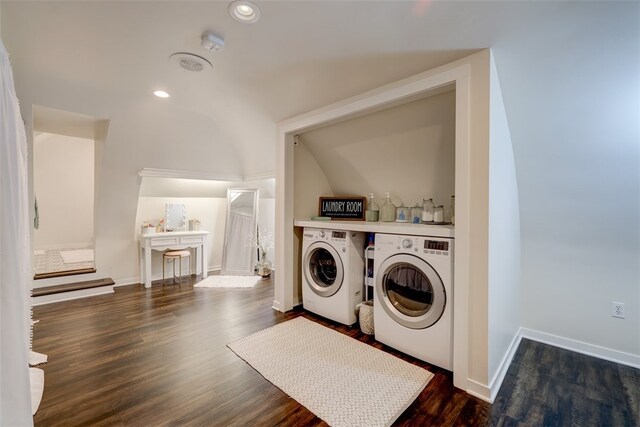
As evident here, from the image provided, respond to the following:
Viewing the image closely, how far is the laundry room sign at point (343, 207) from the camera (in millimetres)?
3166

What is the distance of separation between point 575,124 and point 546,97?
302 mm

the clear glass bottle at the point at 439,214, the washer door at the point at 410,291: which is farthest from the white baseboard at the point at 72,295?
the clear glass bottle at the point at 439,214

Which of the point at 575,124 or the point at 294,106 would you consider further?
the point at 294,106

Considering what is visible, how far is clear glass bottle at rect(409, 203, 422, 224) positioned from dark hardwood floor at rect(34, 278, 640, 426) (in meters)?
1.17

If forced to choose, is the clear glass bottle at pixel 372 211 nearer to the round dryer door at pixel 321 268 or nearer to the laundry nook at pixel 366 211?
the laundry nook at pixel 366 211

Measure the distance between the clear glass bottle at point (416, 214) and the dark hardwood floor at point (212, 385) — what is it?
117cm

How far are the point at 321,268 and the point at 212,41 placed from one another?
2.31 m

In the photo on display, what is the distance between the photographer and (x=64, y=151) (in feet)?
18.2

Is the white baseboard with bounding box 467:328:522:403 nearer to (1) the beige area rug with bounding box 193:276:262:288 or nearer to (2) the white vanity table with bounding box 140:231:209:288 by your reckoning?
(1) the beige area rug with bounding box 193:276:262:288

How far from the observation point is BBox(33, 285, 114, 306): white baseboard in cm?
331

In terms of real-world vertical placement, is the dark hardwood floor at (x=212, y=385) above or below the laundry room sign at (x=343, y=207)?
below

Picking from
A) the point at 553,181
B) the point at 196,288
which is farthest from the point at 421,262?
the point at 196,288

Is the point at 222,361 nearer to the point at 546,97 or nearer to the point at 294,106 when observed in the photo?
the point at 294,106

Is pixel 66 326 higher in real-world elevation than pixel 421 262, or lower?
lower
